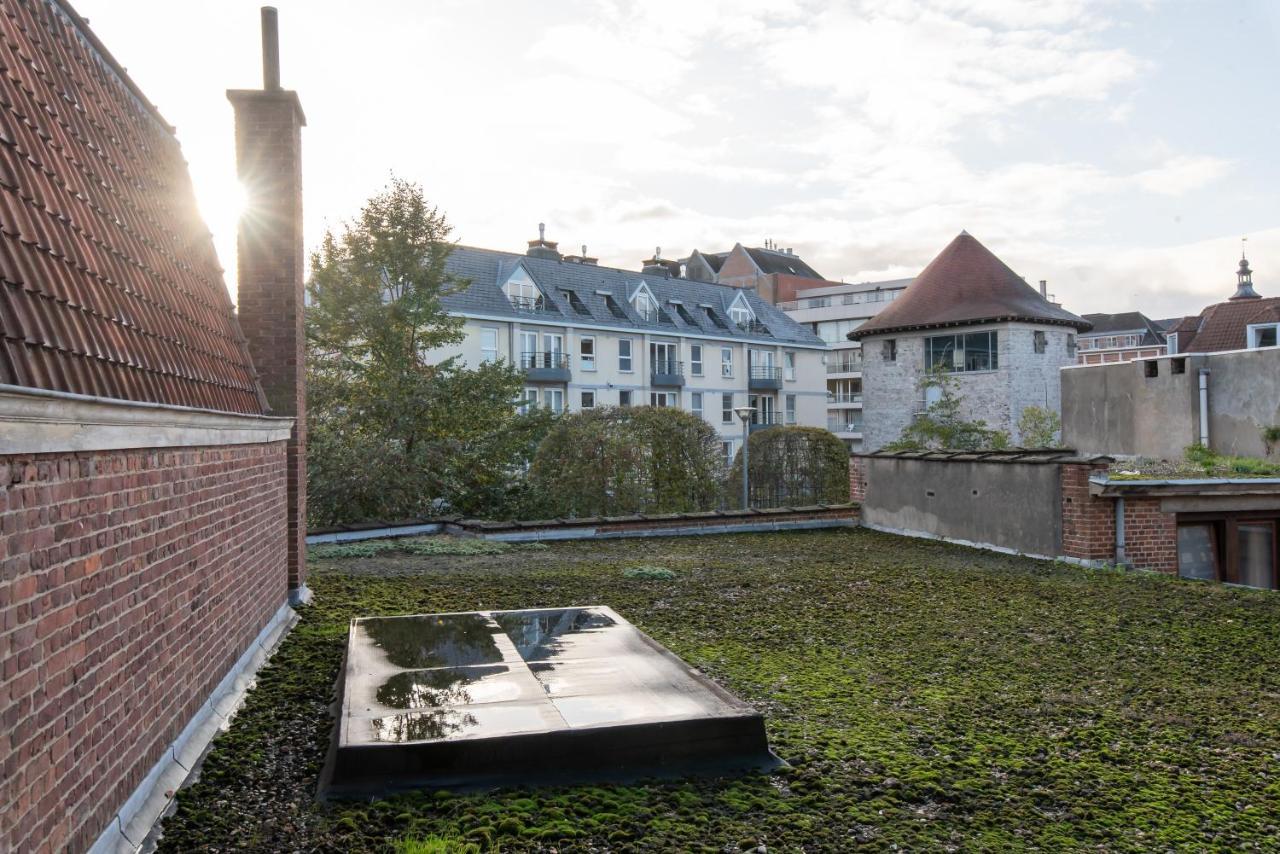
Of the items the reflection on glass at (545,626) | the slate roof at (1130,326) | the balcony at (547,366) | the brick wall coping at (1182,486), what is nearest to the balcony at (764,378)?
the balcony at (547,366)

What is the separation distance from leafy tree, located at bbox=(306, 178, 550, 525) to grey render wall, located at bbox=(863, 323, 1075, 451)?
2340 centimetres

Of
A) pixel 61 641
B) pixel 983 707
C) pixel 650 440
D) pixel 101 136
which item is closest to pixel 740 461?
pixel 650 440

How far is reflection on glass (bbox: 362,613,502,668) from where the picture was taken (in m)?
6.68

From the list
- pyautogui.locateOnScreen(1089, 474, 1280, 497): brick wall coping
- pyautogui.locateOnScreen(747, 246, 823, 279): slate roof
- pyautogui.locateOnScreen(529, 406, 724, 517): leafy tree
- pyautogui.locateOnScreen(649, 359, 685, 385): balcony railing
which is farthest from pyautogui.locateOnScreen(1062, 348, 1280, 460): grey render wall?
pyautogui.locateOnScreen(747, 246, 823, 279): slate roof

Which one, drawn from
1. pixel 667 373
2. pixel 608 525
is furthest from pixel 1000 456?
pixel 667 373

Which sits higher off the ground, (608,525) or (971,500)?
(971,500)

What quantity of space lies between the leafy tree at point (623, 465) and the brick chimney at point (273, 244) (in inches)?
487

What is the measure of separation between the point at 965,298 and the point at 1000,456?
31.4 metres

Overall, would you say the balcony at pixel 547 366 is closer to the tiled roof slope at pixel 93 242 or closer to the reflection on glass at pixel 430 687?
the tiled roof slope at pixel 93 242

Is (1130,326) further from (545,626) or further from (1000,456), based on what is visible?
(545,626)

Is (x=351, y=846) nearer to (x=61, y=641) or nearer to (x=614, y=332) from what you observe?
(x=61, y=641)

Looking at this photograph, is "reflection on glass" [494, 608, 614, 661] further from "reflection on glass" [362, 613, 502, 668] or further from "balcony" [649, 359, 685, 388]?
"balcony" [649, 359, 685, 388]

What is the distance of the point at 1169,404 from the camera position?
28062mm

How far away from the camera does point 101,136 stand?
577 cm
